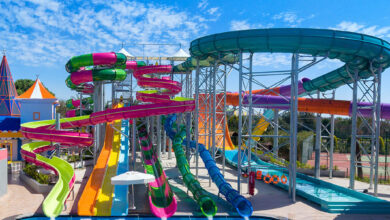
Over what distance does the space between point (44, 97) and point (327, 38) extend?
2185cm

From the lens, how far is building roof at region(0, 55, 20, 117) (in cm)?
2509

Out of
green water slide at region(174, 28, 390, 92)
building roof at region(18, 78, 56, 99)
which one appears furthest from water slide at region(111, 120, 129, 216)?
building roof at region(18, 78, 56, 99)

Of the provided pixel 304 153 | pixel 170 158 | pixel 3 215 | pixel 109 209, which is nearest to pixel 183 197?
pixel 109 209

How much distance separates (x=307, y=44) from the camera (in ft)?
36.1

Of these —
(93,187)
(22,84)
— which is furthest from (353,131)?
(22,84)

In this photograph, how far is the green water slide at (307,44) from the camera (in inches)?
430

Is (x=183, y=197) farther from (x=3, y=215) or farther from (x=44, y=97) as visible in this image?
(x=44, y=97)

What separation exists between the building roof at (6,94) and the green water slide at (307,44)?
63.2ft

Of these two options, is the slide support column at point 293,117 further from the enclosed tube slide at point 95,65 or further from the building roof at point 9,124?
the building roof at point 9,124

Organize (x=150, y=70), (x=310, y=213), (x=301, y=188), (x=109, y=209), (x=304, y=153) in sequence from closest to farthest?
1. (x=109, y=209)
2. (x=310, y=213)
3. (x=301, y=188)
4. (x=150, y=70)
5. (x=304, y=153)

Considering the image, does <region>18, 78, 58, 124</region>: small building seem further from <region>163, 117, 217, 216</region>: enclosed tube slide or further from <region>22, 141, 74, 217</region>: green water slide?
<region>163, 117, 217, 216</region>: enclosed tube slide

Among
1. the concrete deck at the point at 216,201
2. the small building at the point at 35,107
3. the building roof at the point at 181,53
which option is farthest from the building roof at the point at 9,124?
the building roof at the point at 181,53

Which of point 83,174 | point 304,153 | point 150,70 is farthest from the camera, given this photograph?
point 304,153

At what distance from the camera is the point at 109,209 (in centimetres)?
997
